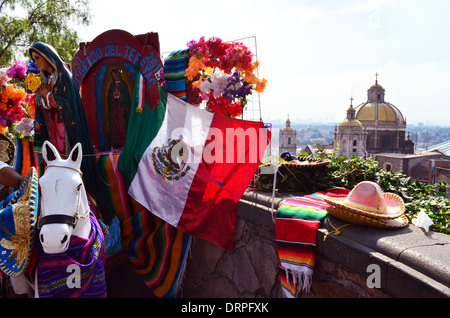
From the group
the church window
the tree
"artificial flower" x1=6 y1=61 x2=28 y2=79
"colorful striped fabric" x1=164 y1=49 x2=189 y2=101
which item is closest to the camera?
"colorful striped fabric" x1=164 y1=49 x2=189 y2=101

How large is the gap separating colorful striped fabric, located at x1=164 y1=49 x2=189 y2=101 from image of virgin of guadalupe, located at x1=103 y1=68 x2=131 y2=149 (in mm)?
1110

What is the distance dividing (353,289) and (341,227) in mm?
533

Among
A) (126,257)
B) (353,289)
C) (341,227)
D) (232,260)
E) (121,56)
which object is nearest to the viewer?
(353,289)

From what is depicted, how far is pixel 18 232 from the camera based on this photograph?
9.59ft

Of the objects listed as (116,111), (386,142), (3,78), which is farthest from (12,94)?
(386,142)

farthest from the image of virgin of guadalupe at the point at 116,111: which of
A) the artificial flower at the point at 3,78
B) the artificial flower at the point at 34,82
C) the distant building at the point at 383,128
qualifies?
the distant building at the point at 383,128

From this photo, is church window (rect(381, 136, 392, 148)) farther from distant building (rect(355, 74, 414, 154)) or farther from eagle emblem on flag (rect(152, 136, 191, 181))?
eagle emblem on flag (rect(152, 136, 191, 181))

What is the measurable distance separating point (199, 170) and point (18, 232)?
81.3 inches

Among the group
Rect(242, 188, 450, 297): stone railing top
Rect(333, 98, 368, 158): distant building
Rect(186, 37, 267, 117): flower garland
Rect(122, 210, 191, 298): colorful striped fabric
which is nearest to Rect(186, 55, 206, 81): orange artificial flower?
Rect(186, 37, 267, 117): flower garland

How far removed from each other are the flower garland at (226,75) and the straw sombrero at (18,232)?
2.61m

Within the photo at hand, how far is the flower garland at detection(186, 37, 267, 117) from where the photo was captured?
4.55m

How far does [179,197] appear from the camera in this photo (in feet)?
13.9
